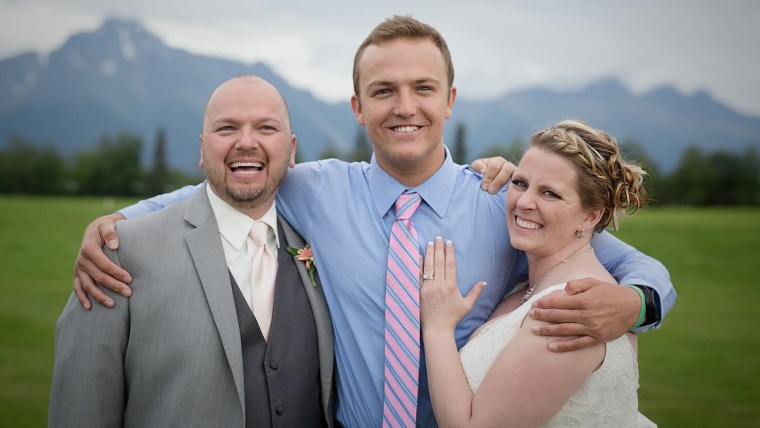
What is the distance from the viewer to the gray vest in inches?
124

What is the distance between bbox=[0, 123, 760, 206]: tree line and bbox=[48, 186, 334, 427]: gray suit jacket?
3080 inches

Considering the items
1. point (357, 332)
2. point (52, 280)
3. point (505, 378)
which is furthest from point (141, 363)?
point (52, 280)

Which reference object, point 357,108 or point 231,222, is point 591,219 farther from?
point 231,222

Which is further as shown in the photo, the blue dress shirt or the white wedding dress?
the blue dress shirt

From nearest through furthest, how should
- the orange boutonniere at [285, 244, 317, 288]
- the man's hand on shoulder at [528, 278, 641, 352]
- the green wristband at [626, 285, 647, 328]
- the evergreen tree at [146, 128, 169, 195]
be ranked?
the man's hand on shoulder at [528, 278, 641, 352] < the green wristband at [626, 285, 647, 328] < the orange boutonniere at [285, 244, 317, 288] < the evergreen tree at [146, 128, 169, 195]

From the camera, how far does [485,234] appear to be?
3.43 m

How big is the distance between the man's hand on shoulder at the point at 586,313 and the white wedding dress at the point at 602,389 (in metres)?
0.13

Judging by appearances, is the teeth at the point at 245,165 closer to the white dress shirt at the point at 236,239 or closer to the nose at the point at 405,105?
the white dress shirt at the point at 236,239

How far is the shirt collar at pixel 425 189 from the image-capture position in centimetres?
346

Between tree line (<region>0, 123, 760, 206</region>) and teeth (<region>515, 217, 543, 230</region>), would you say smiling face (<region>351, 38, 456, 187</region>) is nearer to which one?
teeth (<region>515, 217, 543, 230</region>)

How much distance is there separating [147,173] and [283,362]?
303 ft

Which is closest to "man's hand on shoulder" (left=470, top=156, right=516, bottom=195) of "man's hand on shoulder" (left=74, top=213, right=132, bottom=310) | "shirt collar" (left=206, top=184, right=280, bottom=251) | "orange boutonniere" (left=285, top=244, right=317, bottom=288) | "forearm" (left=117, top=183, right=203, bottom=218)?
"orange boutonniere" (left=285, top=244, right=317, bottom=288)

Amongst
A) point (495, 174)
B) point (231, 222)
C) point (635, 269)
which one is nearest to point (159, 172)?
point (231, 222)

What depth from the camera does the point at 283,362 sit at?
3.21 meters
